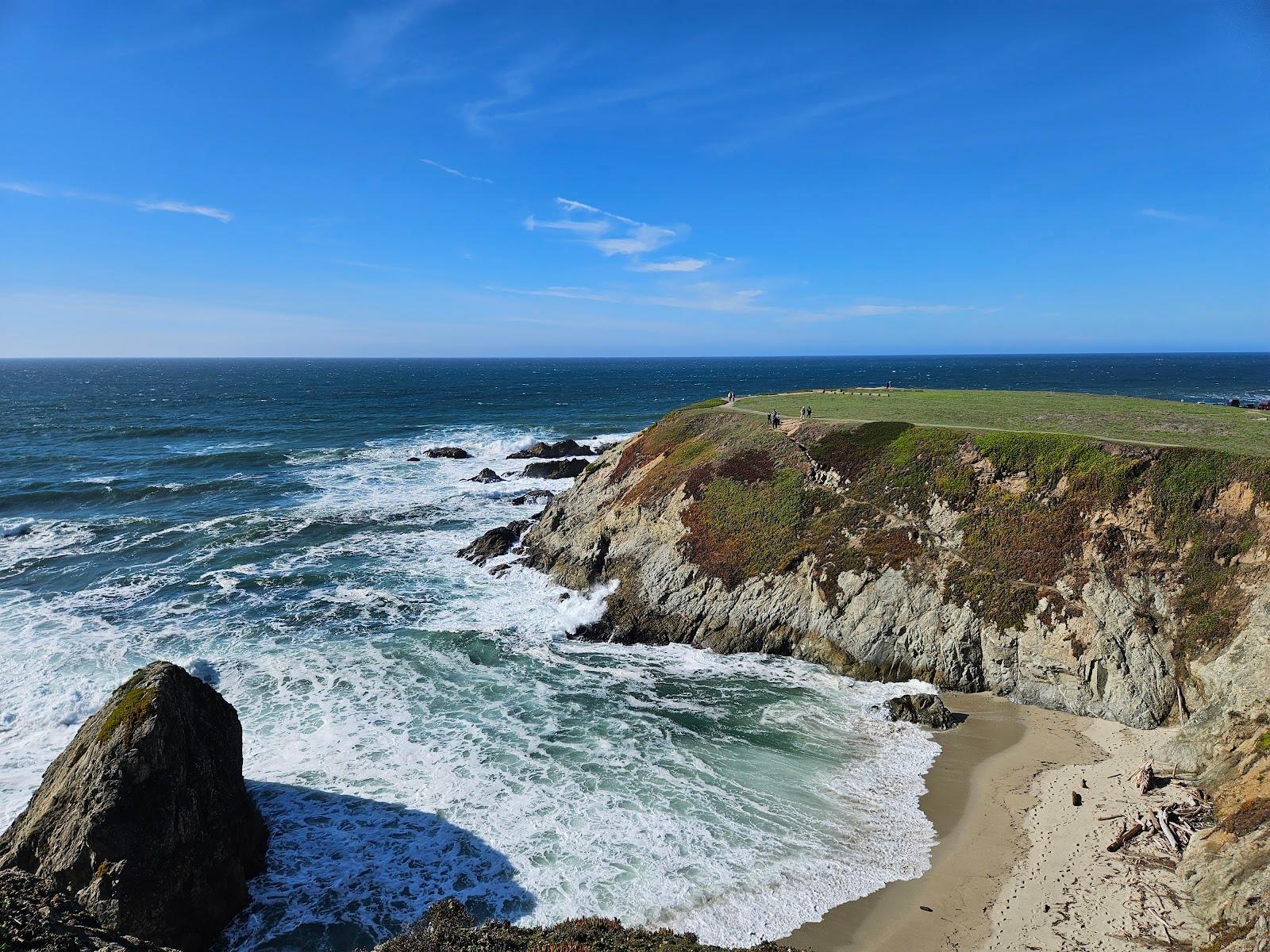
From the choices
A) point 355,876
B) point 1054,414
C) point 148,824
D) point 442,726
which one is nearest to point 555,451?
point 1054,414

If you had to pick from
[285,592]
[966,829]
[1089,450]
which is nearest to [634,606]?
[966,829]

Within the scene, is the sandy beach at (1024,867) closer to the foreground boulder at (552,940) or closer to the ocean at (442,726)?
the ocean at (442,726)

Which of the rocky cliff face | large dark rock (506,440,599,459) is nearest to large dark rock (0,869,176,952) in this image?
the rocky cliff face

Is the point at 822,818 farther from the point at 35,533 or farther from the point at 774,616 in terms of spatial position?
the point at 35,533

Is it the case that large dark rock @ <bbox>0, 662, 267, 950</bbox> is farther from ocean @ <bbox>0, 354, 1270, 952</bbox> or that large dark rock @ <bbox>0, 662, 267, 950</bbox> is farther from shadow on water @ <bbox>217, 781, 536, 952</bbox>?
ocean @ <bbox>0, 354, 1270, 952</bbox>

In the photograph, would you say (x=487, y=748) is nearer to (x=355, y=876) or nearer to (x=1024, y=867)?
(x=355, y=876)

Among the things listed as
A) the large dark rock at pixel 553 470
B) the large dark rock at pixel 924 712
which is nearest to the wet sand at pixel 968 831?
the large dark rock at pixel 924 712

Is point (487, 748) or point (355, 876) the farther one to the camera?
point (487, 748)

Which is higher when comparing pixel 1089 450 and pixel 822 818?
pixel 1089 450
